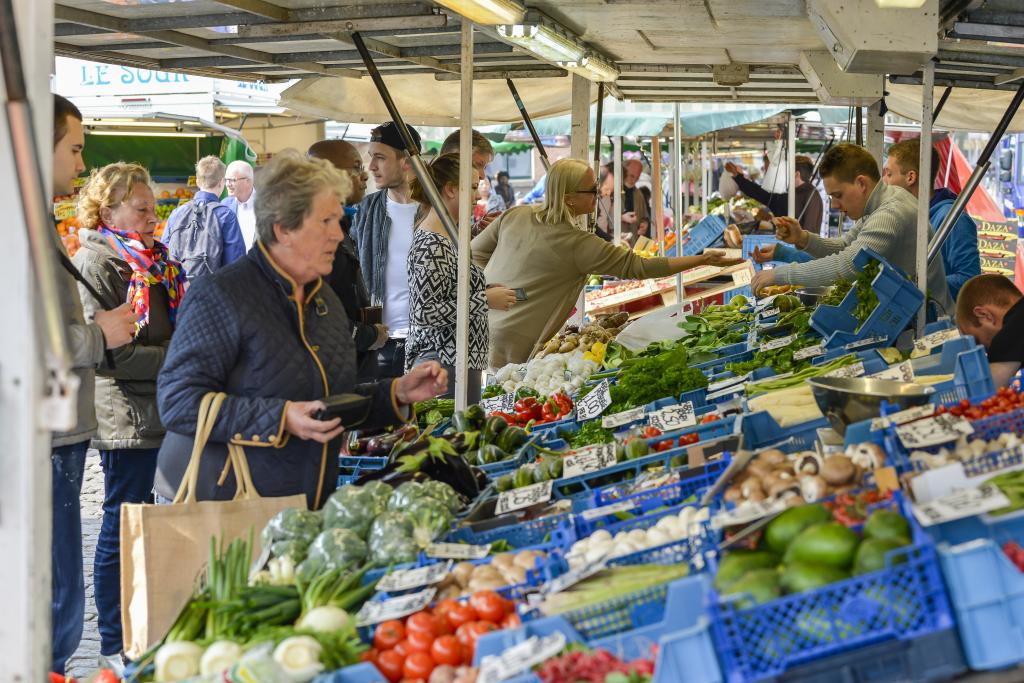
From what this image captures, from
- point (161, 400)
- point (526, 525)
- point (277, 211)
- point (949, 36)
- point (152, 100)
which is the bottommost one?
point (526, 525)

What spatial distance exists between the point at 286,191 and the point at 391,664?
4.42 feet

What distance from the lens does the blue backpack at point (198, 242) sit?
867 cm

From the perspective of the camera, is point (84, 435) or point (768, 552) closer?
Answer: point (768, 552)

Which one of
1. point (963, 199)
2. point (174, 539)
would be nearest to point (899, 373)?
point (963, 199)

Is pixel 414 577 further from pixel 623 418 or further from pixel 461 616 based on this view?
pixel 623 418

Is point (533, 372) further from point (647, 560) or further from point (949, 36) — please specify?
point (647, 560)

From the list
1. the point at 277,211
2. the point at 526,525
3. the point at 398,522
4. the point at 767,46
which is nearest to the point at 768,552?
the point at 526,525

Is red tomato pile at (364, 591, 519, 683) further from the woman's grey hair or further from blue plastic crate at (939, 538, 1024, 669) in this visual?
the woman's grey hair

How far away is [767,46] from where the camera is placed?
20.9ft

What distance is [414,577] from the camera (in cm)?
277

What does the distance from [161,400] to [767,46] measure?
14.2 feet

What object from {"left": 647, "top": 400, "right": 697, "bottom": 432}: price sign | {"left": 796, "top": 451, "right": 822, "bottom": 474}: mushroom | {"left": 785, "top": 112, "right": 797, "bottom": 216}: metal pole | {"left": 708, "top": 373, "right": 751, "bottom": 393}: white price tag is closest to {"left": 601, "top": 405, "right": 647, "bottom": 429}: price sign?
{"left": 647, "top": 400, "right": 697, "bottom": 432}: price sign

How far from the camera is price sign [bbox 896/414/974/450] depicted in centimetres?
310

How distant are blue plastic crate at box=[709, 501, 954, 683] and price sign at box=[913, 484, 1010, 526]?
0.09m
